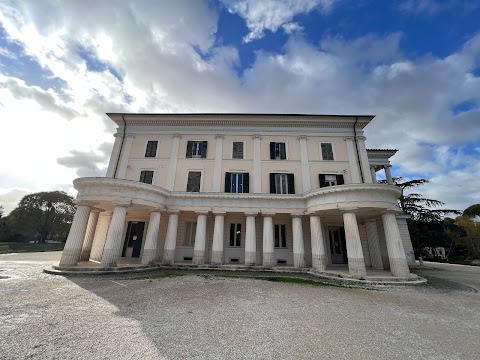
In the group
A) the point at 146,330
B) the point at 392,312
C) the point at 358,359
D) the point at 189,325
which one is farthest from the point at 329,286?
the point at 146,330

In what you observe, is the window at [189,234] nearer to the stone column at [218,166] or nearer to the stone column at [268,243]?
the stone column at [218,166]

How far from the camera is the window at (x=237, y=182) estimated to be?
59.7 feet

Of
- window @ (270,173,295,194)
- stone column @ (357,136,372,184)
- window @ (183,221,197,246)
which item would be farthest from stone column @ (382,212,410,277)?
window @ (183,221,197,246)

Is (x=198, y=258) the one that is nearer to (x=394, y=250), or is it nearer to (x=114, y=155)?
(x=114, y=155)

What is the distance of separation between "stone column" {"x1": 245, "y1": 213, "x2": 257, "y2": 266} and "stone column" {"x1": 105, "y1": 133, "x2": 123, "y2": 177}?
13.5 metres

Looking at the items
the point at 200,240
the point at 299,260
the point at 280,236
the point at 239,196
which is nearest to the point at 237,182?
the point at 239,196

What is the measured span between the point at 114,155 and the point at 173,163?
5.87 m

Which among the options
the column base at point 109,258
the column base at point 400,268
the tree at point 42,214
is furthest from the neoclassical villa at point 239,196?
the tree at point 42,214

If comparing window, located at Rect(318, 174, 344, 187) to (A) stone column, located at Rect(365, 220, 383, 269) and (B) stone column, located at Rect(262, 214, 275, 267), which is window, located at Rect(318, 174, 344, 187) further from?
(B) stone column, located at Rect(262, 214, 275, 267)

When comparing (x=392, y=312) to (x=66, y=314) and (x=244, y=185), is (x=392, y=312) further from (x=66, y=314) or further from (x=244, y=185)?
(x=244, y=185)

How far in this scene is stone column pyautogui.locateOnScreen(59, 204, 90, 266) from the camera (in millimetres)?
12562

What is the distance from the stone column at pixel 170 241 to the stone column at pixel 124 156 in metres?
6.77

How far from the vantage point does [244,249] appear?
17.5 m

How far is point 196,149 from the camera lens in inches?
779
